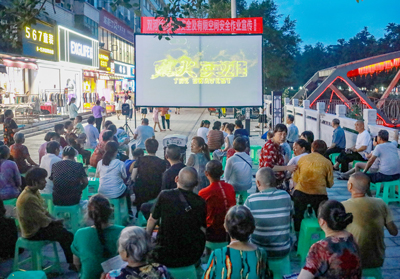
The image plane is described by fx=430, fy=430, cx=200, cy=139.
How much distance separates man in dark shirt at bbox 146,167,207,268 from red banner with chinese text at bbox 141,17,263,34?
9.10 meters

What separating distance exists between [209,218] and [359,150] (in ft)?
19.3

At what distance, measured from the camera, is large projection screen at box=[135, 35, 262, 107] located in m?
12.5

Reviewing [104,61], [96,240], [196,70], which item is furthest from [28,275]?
[104,61]

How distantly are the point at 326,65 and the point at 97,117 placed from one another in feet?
152

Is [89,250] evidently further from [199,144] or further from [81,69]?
[81,69]

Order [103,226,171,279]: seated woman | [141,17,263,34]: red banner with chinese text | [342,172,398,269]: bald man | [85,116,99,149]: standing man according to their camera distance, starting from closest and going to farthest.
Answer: [103,226,171,279]: seated woman → [342,172,398,269]: bald man → [85,116,99,149]: standing man → [141,17,263,34]: red banner with chinese text

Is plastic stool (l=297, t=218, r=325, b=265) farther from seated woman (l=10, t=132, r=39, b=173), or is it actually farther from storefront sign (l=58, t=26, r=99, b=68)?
storefront sign (l=58, t=26, r=99, b=68)

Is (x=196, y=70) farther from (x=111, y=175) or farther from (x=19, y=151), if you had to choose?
(x=111, y=175)

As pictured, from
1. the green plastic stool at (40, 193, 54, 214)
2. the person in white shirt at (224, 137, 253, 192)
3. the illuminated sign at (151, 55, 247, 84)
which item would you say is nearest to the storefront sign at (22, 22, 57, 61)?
the illuminated sign at (151, 55, 247, 84)

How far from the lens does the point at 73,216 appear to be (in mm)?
6004

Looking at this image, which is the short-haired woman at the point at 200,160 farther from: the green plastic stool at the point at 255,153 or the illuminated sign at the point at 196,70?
the illuminated sign at the point at 196,70

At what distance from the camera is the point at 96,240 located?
377cm

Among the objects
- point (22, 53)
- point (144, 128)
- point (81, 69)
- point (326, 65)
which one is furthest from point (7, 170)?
point (326, 65)

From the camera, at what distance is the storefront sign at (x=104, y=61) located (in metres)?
35.0
